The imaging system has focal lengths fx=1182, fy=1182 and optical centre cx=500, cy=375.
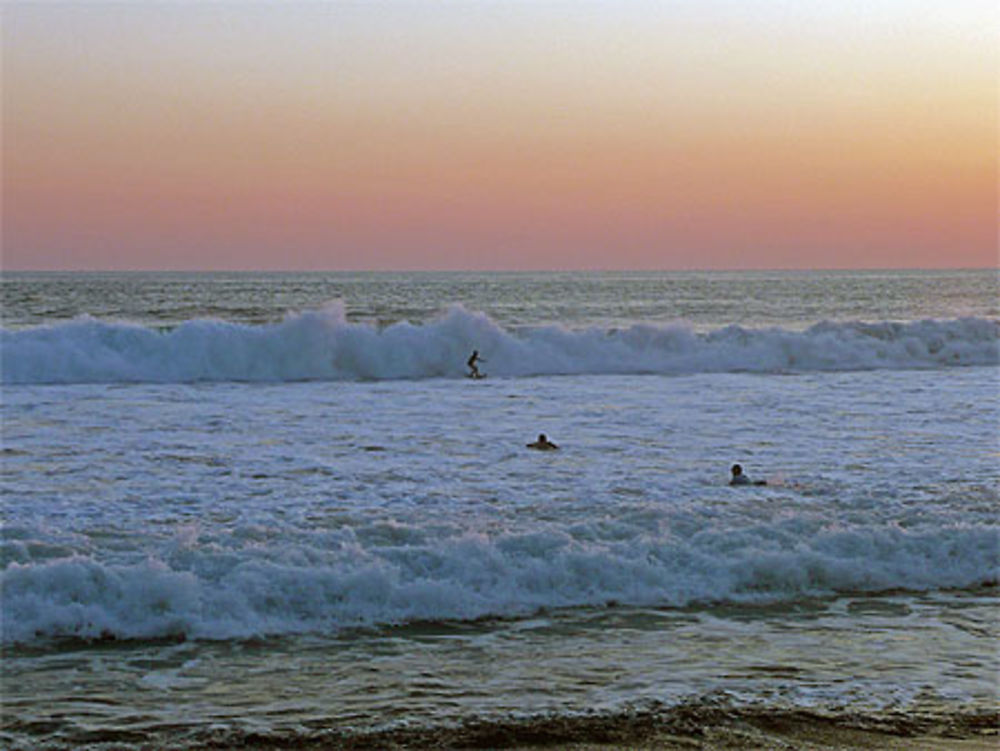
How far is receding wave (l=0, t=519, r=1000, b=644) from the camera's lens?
7.71 meters

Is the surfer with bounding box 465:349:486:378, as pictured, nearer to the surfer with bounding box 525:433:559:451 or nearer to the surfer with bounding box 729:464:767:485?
the surfer with bounding box 525:433:559:451

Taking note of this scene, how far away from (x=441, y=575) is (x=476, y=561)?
31 cm

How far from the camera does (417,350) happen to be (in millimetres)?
29094

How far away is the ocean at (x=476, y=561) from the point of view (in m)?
6.40

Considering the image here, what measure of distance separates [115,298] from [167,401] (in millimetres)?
42300

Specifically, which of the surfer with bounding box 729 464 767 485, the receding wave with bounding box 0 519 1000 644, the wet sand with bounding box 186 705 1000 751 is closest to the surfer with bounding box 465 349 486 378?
the surfer with bounding box 729 464 767 485

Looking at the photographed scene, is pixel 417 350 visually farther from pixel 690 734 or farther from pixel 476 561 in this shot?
pixel 690 734

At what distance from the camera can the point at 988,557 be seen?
950cm

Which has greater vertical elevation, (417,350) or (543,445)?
(543,445)

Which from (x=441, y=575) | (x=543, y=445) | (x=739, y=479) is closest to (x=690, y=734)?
(x=441, y=575)

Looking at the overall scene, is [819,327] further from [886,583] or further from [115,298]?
[115,298]

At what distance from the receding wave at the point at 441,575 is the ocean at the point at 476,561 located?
0.02 m

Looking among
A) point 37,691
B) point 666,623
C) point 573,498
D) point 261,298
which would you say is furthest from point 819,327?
point 261,298

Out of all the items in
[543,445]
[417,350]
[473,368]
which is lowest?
[473,368]
